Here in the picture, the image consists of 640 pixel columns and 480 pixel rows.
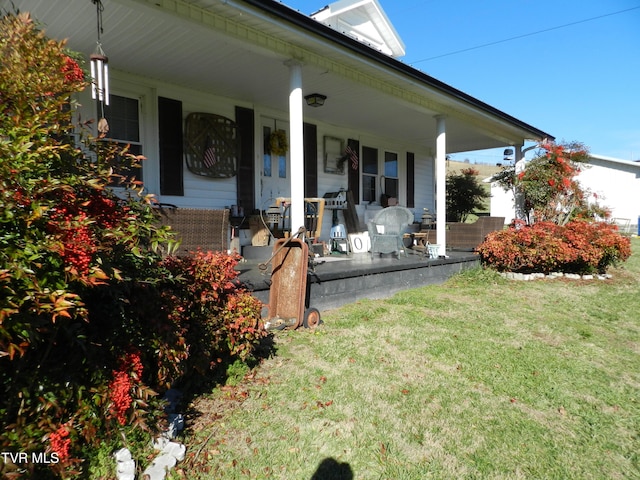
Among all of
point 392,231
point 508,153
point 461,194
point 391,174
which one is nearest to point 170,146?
point 392,231

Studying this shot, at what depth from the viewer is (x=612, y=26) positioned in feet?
41.6

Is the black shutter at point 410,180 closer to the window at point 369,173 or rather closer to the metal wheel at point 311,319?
the window at point 369,173

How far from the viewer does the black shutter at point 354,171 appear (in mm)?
8852

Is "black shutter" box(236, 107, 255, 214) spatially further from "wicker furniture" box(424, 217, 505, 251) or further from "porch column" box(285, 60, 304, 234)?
"wicker furniture" box(424, 217, 505, 251)

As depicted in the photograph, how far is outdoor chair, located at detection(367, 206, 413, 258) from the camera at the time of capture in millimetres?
6633

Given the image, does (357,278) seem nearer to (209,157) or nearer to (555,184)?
(209,157)

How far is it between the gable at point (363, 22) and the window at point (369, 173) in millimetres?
3121

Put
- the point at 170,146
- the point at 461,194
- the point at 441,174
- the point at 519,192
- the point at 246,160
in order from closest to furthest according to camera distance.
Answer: the point at 170,146 < the point at 246,160 < the point at 441,174 < the point at 519,192 < the point at 461,194

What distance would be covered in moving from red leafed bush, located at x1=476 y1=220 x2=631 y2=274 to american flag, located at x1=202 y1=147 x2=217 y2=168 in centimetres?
495

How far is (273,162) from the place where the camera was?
7359 millimetres

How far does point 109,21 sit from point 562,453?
200 inches

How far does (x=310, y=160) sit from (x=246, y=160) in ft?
5.14

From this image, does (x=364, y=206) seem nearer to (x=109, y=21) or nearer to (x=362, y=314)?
(x=362, y=314)

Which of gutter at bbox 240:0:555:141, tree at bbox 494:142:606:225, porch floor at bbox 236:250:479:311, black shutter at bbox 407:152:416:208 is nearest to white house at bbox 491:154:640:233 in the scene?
black shutter at bbox 407:152:416:208
